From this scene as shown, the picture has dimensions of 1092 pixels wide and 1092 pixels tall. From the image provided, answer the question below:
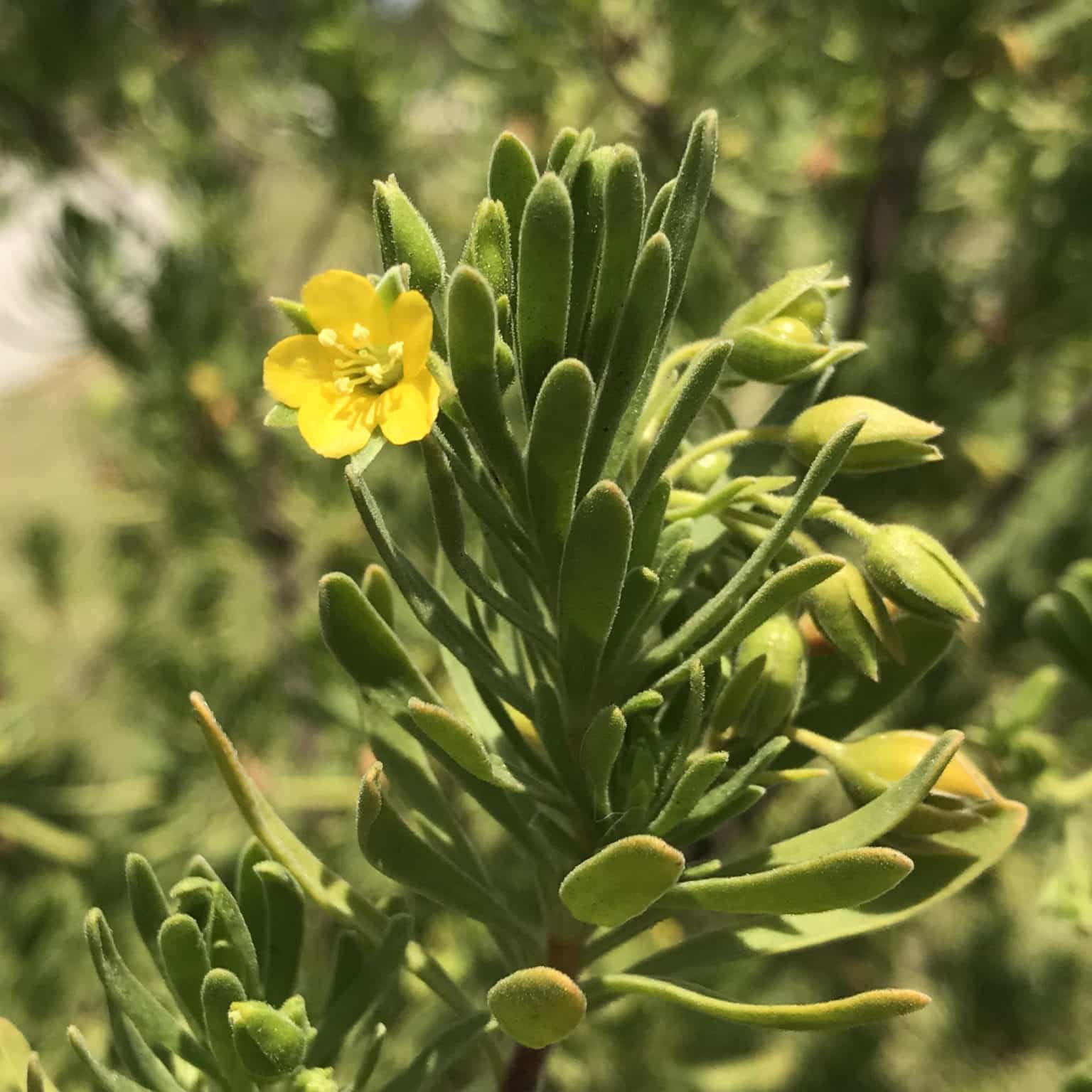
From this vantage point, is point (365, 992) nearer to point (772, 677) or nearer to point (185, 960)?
point (185, 960)

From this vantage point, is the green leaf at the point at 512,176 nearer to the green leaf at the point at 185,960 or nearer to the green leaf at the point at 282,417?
the green leaf at the point at 282,417

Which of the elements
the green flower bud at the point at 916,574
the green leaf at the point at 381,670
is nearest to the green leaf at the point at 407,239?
the green leaf at the point at 381,670

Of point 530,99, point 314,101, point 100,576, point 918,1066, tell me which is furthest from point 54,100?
point 918,1066

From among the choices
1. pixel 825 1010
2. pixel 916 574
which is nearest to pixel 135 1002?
pixel 825 1010

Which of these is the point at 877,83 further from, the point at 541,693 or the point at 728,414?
the point at 541,693

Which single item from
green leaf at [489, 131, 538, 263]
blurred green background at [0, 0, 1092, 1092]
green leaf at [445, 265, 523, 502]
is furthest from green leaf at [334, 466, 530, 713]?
blurred green background at [0, 0, 1092, 1092]

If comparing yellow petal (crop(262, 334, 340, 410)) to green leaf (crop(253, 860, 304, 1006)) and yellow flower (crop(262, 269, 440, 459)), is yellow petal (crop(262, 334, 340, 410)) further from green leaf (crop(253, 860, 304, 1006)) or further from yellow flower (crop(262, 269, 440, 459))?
green leaf (crop(253, 860, 304, 1006))
